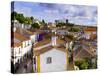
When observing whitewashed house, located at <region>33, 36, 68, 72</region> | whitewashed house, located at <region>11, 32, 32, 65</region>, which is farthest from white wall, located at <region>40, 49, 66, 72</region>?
whitewashed house, located at <region>11, 32, 32, 65</region>

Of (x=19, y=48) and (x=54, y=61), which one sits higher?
(x=19, y=48)

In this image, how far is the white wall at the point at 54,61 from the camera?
7.06 feet

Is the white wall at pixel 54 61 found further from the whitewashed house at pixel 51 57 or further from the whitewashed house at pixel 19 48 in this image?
the whitewashed house at pixel 19 48

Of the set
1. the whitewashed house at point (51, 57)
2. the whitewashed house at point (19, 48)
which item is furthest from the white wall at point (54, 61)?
the whitewashed house at point (19, 48)

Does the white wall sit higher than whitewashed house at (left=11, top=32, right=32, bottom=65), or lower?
lower

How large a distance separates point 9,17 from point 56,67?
66 cm

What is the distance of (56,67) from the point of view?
220cm

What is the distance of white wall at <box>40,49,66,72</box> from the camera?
2.15 m

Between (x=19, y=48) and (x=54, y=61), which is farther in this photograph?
(x=54, y=61)

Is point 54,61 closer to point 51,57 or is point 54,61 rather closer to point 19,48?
point 51,57

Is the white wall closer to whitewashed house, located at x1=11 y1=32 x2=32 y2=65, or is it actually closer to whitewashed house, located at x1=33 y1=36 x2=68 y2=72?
whitewashed house, located at x1=33 y1=36 x2=68 y2=72

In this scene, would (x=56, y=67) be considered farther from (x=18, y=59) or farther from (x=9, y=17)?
(x=9, y=17)

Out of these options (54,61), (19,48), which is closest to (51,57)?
(54,61)

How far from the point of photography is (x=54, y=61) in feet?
7.20
